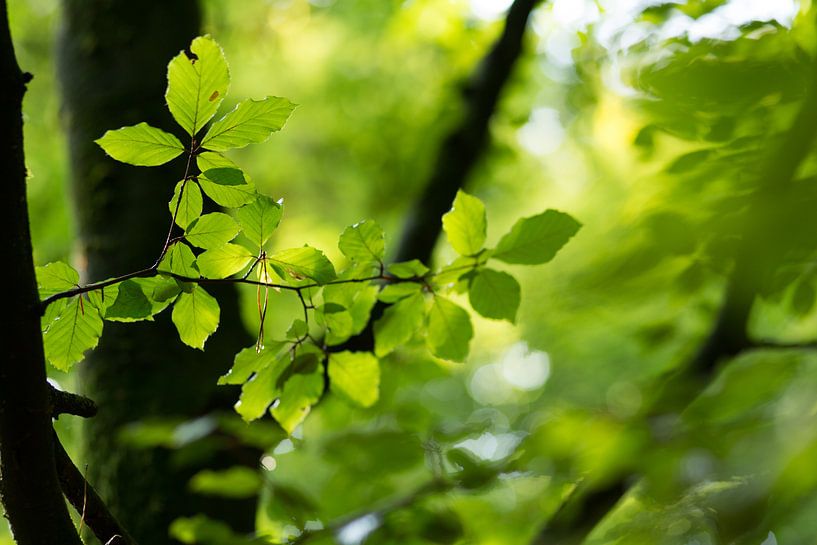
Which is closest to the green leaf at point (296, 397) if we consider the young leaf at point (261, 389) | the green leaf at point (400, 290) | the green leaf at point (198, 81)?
the young leaf at point (261, 389)

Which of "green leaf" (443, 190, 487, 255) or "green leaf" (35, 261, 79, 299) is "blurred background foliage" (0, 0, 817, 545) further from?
"green leaf" (35, 261, 79, 299)

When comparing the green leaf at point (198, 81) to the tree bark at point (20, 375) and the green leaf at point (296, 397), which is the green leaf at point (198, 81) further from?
the green leaf at point (296, 397)

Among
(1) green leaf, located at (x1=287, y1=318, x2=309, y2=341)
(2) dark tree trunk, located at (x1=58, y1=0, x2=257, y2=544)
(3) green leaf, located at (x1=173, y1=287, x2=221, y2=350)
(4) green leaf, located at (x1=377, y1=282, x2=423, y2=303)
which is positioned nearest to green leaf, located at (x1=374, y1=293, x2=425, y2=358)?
(4) green leaf, located at (x1=377, y1=282, x2=423, y2=303)

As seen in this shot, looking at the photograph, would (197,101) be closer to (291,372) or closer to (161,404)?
(291,372)

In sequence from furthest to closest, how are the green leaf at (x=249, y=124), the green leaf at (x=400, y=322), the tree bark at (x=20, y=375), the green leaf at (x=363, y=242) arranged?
1. the green leaf at (x=400, y=322)
2. the green leaf at (x=363, y=242)
3. the green leaf at (x=249, y=124)
4. the tree bark at (x=20, y=375)

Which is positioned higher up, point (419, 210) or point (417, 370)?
point (419, 210)

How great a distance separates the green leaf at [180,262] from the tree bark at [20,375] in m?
0.16

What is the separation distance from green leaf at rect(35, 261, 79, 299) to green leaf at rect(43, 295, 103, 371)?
2 cm

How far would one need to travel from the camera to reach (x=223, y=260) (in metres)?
0.76

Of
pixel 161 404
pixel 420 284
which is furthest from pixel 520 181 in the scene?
pixel 420 284

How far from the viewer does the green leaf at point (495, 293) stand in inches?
34.0

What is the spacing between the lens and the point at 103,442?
1.47m

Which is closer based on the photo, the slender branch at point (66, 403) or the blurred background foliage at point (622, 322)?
the blurred background foliage at point (622, 322)

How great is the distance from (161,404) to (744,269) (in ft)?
4.22
